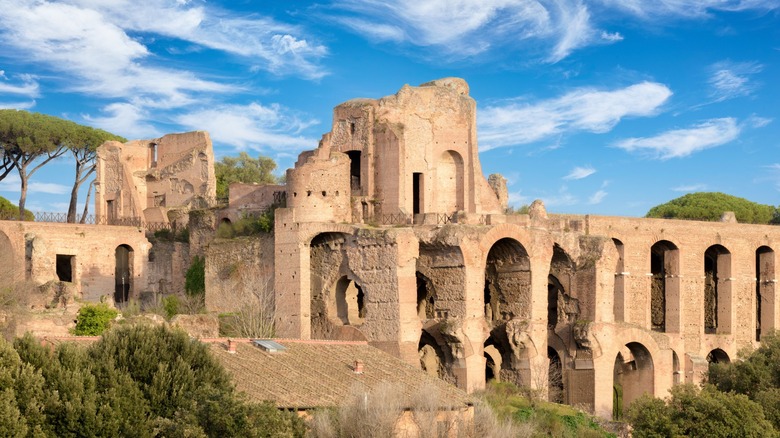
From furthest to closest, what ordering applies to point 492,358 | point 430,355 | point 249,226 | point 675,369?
point 675,369 < point 492,358 < point 249,226 < point 430,355

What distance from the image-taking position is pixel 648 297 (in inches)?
1839

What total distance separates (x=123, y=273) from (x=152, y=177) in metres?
5.76

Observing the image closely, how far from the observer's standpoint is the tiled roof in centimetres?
2456

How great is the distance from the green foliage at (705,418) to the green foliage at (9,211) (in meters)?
29.0

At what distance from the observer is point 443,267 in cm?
3591

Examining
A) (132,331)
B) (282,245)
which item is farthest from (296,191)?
(132,331)

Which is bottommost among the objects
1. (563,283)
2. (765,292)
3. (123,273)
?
(765,292)

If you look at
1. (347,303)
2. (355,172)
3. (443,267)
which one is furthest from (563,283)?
(355,172)

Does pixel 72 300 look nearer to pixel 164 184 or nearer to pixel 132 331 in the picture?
pixel 164 184

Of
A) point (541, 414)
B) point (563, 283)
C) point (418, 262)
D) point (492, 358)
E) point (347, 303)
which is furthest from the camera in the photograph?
point (492, 358)

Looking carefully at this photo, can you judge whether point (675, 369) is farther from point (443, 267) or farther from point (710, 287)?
point (443, 267)

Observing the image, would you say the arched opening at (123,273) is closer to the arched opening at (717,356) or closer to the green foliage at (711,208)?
the arched opening at (717,356)

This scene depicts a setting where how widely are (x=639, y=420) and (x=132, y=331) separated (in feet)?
42.8

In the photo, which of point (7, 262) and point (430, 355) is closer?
point (430, 355)
